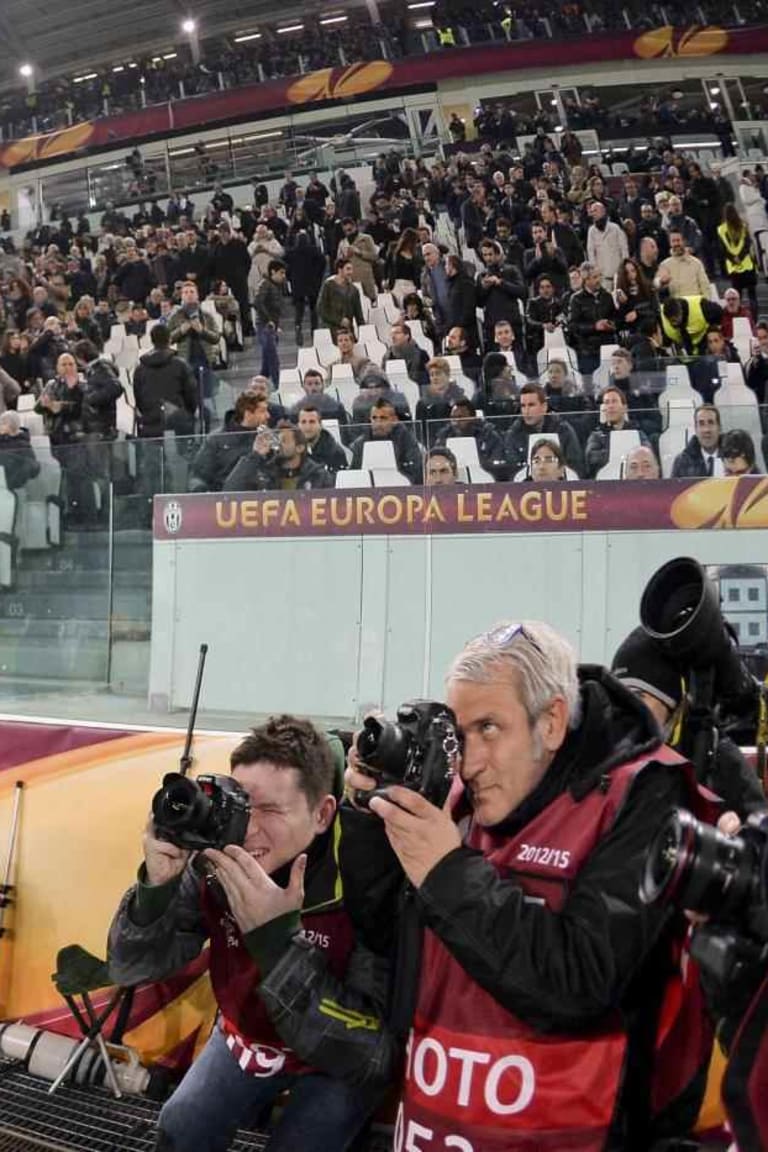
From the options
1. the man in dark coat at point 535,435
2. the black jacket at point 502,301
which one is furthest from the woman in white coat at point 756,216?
the man in dark coat at point 535,435

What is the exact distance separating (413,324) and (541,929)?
898 cm

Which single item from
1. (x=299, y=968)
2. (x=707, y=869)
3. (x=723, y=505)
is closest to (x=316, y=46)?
(x=723, y=505)

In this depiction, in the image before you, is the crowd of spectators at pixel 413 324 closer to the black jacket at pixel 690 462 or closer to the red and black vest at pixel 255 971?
the black jacket at pixel 690 462

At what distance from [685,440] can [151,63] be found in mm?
26072

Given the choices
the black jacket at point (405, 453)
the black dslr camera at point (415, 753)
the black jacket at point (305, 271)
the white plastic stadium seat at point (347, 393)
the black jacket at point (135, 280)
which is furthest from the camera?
the black jacket at point (135, 280)

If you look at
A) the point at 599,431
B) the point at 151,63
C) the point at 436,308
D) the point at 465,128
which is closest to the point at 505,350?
the point at 436,308

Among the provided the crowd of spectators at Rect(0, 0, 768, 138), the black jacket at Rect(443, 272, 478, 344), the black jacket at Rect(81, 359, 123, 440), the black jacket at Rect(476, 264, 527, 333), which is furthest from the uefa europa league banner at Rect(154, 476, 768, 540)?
the crowd of spectators at Rect(0, 0, 768, 138)

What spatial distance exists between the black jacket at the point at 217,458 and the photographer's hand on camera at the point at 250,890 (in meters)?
3.65

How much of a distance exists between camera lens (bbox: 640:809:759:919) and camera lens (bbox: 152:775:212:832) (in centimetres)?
81

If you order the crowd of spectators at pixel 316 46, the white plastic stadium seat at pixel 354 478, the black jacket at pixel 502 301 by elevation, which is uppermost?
the crowd of spectators at pixel 316 46

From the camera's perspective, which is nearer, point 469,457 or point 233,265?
point 469,457

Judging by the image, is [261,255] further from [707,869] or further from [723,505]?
[707,869]

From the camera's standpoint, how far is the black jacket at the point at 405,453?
4895mm

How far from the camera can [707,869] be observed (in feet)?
4.23
